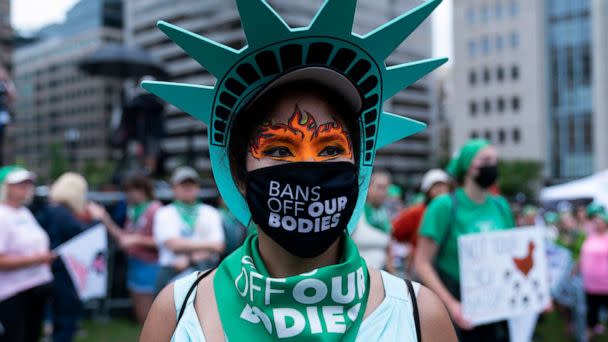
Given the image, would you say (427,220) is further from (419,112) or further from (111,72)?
(419,112)

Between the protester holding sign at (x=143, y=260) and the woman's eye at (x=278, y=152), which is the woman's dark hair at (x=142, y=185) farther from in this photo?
the woman's eye at (x=278, y=152)

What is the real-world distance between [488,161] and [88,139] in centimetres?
9997

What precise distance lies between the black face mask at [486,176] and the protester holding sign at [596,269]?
4.59 m

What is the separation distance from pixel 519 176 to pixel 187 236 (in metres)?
50.8

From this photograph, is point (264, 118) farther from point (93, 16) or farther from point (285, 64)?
point (93, 16)

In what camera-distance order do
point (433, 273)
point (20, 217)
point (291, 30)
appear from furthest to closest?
point (20, 217), point (433, 273), point (291, 30)

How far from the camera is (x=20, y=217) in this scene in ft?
15.4

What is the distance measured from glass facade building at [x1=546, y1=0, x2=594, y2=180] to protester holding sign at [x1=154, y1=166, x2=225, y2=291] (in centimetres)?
5685

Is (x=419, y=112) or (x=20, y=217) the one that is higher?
(x=419, y=112)

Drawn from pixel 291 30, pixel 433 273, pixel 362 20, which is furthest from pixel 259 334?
pixel 362 20

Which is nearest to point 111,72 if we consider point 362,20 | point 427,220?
point 427,220

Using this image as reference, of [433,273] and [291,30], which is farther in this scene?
[433,273]

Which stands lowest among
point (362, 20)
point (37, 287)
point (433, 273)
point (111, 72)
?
point (37, 287)

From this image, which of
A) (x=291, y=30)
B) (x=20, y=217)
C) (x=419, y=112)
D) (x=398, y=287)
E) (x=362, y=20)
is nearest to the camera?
(x=291, y=30)
